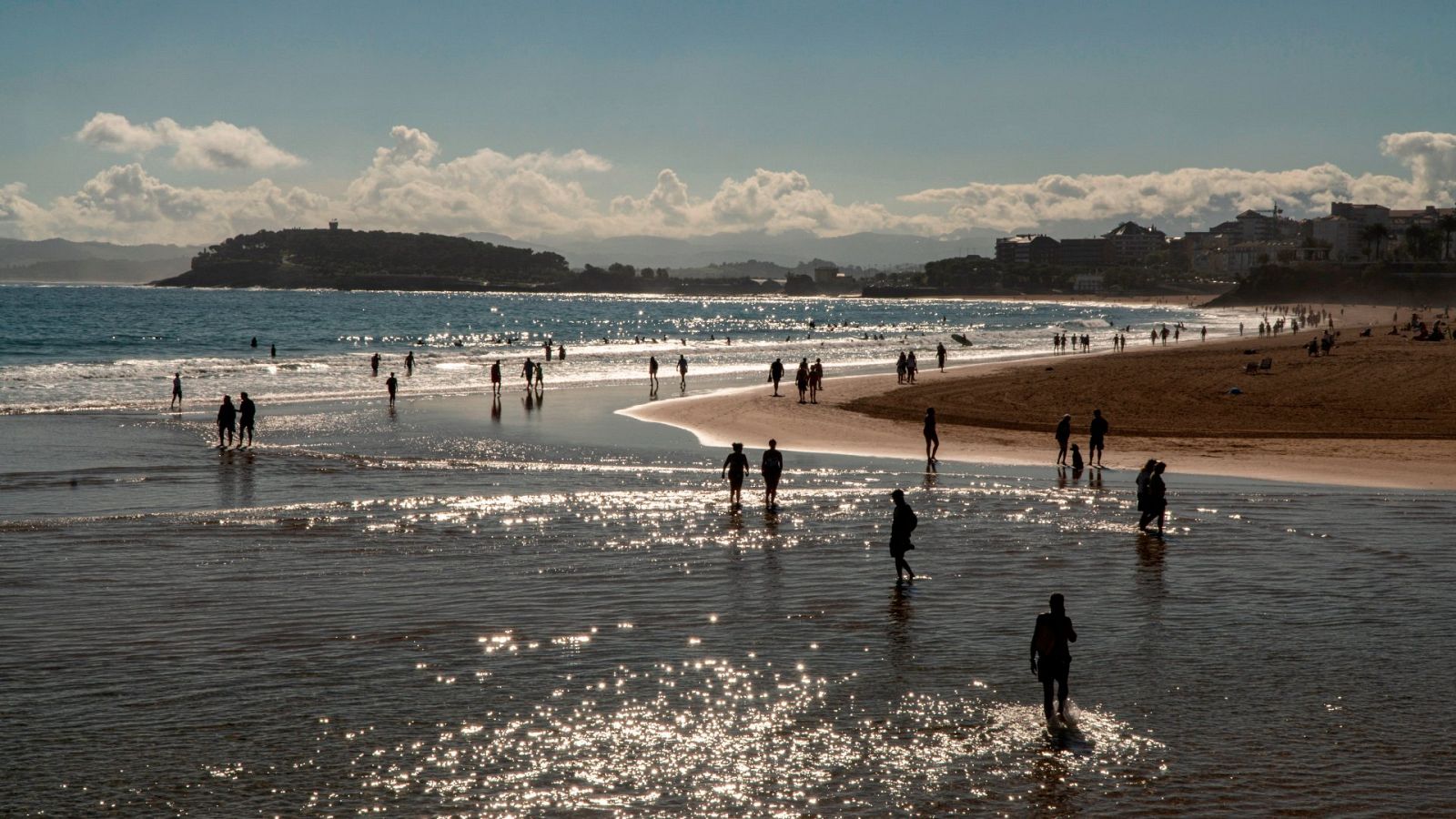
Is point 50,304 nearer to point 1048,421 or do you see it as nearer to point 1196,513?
point 1048,421

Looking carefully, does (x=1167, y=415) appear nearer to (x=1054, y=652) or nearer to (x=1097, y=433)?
(x=1097, y=433)

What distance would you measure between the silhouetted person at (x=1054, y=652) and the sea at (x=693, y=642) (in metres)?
0.29

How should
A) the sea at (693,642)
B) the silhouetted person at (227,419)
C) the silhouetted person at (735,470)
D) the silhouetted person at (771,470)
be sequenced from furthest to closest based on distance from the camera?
the silhouetted person at (227,419), the silhouetted person at (735,470), the silhouetted person at (771,470), the sea at (693,642)

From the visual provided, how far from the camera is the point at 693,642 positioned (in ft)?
46.6

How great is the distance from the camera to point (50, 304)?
188m

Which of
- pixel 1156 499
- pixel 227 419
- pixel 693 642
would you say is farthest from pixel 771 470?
pixel 227 419

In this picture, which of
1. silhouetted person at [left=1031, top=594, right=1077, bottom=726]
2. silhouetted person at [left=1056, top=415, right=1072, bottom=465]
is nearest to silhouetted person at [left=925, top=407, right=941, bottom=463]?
silhouetted person at [left=1056, top=415, right=1072, bottom=465]

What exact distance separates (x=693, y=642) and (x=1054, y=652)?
4.46 meters

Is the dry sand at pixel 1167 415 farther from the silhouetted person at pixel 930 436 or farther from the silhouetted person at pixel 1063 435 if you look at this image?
the silhouetted person at pixel 1063 435

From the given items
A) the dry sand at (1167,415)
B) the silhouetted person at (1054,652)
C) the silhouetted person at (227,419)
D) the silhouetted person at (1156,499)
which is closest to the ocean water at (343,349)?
the silhouetted person at (227,419)

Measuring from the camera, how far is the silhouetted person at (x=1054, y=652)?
37.8 ft

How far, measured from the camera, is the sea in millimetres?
10211

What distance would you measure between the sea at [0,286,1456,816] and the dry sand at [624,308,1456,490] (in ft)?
10.9

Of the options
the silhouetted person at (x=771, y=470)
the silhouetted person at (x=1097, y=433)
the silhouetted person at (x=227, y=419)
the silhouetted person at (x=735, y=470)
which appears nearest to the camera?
the silhouetted person at (x=771, y=470)
